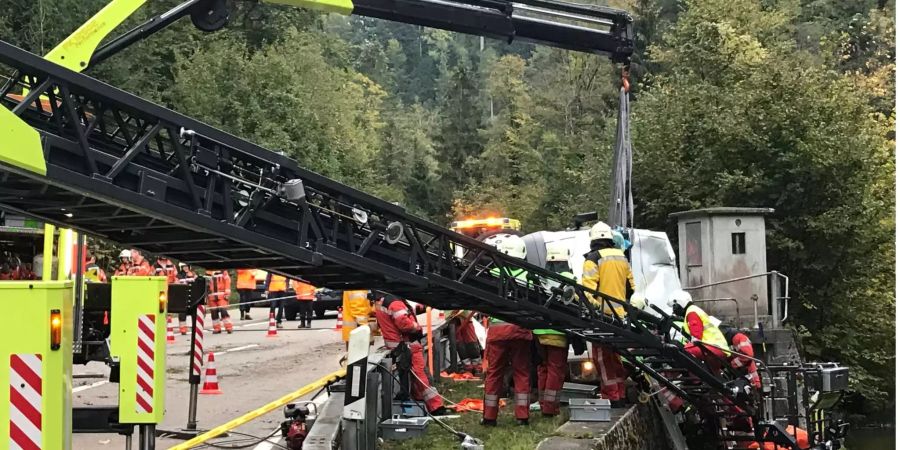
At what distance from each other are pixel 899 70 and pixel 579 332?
14.6 ft

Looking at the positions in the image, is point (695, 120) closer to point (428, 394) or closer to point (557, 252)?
point (557, 252)

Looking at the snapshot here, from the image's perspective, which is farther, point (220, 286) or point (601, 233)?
point (220, 286)

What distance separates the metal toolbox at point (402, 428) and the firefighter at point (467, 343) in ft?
16.6

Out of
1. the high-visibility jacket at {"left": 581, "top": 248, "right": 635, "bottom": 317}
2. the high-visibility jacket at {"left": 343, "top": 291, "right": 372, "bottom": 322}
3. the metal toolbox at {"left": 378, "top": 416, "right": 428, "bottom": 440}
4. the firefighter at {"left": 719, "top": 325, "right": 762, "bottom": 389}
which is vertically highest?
the high-visibility jacket at {"left": 581, "top": 248, "right": 635, "bottom": 317}

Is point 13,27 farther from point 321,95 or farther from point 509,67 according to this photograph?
point 509,67

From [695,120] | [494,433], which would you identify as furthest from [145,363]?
[695,120]

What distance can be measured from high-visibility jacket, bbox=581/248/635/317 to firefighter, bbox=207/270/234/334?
39.3 feet

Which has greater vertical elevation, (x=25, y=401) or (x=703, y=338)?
(x=25, y=401)

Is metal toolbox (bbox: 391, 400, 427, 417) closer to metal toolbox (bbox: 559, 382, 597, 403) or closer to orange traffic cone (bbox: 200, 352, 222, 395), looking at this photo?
metal toolbox (bbox: 559, 382, 597, 403)

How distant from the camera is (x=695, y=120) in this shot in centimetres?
2650

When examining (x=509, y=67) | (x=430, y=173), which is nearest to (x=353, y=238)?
(x=430, y=173)

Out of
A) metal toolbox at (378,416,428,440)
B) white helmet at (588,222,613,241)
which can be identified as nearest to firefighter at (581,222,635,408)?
white helmet at (588,222,613,241)

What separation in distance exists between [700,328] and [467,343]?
4509 millimetres

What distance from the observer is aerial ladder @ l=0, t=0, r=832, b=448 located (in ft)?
18.1
